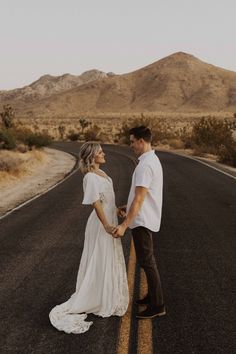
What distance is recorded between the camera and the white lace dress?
4832 mm

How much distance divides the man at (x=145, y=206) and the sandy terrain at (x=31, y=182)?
7.00 m

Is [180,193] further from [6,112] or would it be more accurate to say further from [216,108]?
[216,108]

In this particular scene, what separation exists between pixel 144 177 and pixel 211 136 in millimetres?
28748

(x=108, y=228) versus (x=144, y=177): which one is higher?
(x=144, y=177)

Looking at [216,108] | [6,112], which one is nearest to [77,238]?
Result: [6,112]

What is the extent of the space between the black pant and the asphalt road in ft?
0.89

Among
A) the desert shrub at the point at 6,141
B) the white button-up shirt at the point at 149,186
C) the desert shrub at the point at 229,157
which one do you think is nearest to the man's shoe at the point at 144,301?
the white button-up shirt at the point at 149,186

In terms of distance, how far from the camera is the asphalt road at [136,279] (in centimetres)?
445

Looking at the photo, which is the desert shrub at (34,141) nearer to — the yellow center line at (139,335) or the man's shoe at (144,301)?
the man's shoe at (144,301)

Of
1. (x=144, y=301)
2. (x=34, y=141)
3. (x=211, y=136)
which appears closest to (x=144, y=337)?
(x=144, y=301)

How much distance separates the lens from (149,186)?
179 inches

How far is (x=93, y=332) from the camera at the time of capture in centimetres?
462

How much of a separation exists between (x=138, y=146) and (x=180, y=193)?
8949 mm

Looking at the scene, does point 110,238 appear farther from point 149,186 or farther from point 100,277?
point 149,186
